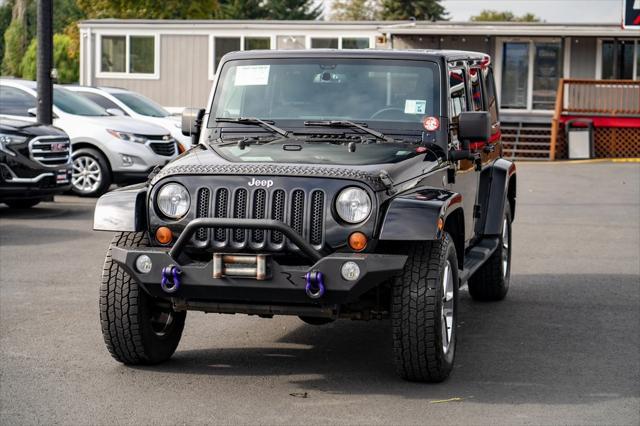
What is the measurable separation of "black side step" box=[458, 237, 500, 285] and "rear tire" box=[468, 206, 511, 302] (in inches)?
13.6

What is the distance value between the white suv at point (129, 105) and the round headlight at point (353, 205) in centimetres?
1456

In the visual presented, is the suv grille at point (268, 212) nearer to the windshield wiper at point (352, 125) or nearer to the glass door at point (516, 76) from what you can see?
the windshield wiper at point (352, 125)

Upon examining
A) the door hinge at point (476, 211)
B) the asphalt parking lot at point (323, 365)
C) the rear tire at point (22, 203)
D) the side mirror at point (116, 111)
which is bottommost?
the asphalt parking lot at point (323, 365)

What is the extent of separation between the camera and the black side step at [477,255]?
7.52m

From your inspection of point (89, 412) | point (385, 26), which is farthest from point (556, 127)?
point (89, 412)

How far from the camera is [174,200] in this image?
6477 mm

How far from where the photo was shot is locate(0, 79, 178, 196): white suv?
17875mm

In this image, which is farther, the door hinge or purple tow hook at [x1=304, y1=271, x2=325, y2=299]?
the door hinge

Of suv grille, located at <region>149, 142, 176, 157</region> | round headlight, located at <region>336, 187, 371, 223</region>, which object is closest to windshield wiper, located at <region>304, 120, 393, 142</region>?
round headlight, located at <region>336, 187, 371, 223</region>

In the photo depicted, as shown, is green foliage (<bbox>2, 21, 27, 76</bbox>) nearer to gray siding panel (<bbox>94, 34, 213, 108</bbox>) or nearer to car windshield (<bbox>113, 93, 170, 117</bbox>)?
gray siding panel (<bbox>94, 34, 213, 108</bbox>)

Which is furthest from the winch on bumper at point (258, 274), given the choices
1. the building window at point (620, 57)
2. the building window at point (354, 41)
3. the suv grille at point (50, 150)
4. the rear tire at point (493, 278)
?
the building window at point (620, 57)

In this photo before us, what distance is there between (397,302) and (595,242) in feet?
25.7

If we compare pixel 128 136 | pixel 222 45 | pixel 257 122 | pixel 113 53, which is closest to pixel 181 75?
pixel 222 45

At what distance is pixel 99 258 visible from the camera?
1173 centimetres
